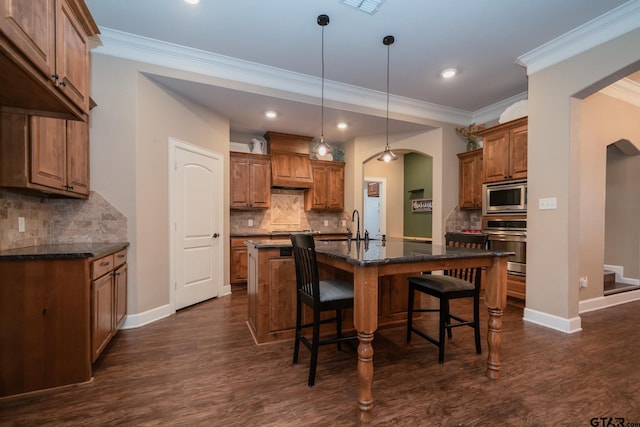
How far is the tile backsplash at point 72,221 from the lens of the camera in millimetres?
2549

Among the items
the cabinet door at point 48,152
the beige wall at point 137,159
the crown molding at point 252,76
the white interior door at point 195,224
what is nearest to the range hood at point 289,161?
the white interior door at point 195,224

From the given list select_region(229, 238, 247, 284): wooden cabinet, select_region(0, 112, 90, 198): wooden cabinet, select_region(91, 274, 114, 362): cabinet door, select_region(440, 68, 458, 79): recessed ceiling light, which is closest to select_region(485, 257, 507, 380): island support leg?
select_region(440, 68, 458, 79): recessed ceiling light

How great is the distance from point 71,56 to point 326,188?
14.3 feet

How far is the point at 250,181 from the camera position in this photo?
504cm

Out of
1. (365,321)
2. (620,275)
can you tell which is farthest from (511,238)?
(365,321)

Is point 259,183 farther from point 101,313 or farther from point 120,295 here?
point 101,313

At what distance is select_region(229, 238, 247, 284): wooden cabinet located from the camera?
4.73 m

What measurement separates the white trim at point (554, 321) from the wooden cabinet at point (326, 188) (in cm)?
354

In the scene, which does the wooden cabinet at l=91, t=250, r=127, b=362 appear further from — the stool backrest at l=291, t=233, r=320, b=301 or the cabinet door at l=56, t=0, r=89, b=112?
the stool backrest at l=291, t=233, r=320, b=301

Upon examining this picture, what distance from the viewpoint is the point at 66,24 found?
5.44 feet

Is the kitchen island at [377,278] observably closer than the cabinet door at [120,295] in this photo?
Yes

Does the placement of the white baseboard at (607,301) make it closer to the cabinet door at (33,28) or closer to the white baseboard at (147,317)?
the white baseboard at (147,317)

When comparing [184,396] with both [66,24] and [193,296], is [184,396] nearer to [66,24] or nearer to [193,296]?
[193,296]

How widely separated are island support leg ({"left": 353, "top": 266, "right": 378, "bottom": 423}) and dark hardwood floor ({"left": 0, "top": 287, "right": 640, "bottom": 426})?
91 mm
